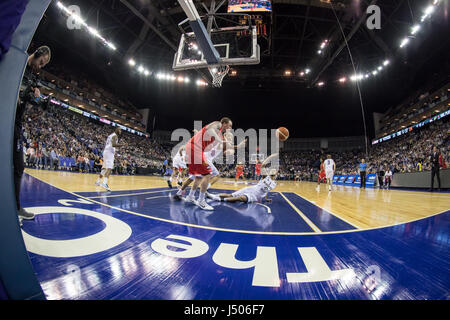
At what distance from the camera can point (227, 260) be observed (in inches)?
52.5

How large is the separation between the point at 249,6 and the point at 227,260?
11688 millimetres

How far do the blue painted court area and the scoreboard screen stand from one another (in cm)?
1086

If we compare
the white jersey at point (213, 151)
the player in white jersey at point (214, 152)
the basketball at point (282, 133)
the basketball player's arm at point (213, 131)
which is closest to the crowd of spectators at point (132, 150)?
the basketball at point (282, 133)

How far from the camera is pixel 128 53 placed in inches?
677

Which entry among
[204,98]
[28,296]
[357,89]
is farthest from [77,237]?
[357,89]

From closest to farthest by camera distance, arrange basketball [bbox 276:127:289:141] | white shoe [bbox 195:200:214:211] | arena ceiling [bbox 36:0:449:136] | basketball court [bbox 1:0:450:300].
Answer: basketball court [bbox 1:0:450:300], white shoe [bbox 195:200:214:211], basketball [bbox 276:127:289:141], arena ceiling [bbox 36:0:449:136]

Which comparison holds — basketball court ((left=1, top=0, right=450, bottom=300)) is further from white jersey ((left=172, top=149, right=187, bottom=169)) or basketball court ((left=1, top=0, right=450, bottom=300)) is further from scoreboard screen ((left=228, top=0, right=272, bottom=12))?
scoreboard screen ((left=228, top=0, right=272, bottom=12))

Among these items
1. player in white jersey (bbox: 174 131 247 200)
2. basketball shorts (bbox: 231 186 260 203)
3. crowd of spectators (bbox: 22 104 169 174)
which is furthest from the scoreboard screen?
crowd of spectators (bbox: 22 104 169 174)

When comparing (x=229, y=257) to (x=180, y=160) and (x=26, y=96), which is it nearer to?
(x=26, y=96)

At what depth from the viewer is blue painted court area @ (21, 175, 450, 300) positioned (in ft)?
3.17

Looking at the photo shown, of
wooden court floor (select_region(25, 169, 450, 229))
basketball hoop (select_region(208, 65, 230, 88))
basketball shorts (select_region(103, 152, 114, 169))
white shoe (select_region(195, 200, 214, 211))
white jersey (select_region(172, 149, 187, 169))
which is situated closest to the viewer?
wooden court floor (select_region(25, 169, 450, 229))

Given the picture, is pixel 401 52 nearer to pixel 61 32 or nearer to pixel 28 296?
pixel 28 296

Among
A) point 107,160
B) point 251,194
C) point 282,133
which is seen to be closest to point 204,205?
point 251,194

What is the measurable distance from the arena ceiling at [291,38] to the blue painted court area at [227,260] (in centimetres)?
1359
